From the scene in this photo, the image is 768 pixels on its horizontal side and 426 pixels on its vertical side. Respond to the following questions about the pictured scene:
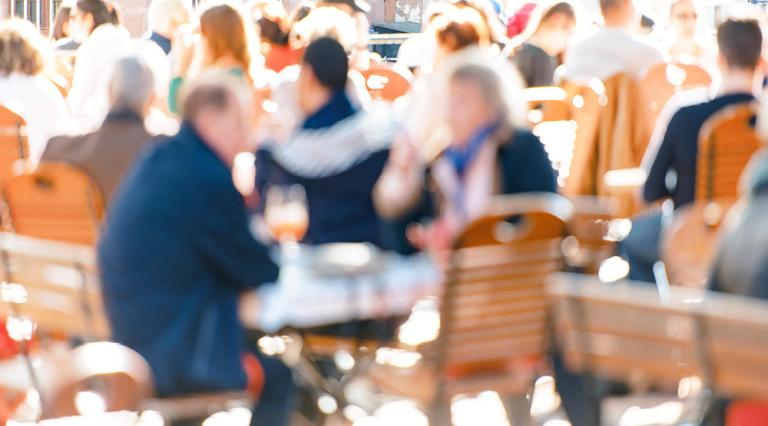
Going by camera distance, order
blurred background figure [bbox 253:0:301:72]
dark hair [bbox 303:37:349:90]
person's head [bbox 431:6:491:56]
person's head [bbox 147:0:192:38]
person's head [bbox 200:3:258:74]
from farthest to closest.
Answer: person's head [bbox 147:0:192:38] < blurred background figure [bbox 253:0:301:72] < person's head [bbox 200:3:258:74] < person's head [bbox 431:6:491:56] < dark hair [bbox 303:37:349:90]

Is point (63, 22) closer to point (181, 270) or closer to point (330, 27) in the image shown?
point (330, 27)

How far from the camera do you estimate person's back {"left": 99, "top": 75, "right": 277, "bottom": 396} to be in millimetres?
5191

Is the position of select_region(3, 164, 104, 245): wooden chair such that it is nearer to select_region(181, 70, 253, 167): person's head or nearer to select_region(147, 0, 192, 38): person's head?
select_region(181, 70, 253, 167): person's head

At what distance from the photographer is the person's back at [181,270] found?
519 cm

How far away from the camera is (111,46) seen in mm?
10797

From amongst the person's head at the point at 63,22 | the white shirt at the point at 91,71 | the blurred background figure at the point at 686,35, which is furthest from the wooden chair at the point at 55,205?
the person's head at the point at 63,22

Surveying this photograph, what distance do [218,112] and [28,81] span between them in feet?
12.2

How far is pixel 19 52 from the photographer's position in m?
8.96

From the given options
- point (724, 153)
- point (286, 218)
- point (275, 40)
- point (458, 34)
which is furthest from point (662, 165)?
point (275, 40)

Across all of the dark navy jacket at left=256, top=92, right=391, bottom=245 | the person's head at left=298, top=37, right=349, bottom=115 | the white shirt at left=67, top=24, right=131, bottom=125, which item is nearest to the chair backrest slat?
the dark navy jacket at left=256, top=92, right=391, bottom=245

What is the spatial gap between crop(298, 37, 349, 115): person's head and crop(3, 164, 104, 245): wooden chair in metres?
0.83

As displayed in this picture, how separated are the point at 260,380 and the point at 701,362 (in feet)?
5.94

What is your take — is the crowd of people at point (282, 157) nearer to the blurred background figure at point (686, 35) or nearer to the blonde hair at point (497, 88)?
the blonde hair at point (497, 88)

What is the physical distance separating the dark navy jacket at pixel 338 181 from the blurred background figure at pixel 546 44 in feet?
16.4
